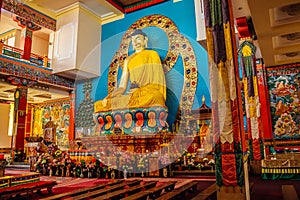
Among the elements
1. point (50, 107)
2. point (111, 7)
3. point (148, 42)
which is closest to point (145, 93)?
point (148, 42)

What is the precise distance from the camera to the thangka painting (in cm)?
801

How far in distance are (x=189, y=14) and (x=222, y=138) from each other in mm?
7064

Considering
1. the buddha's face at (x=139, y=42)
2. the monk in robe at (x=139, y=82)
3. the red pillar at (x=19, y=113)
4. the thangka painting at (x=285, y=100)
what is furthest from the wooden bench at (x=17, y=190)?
the thangka painting at (x=285, y=100)

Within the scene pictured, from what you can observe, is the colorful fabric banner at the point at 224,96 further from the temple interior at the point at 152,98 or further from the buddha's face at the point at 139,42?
the buddha's face at the point at 139,42

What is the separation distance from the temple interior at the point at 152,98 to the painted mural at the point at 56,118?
7 cm

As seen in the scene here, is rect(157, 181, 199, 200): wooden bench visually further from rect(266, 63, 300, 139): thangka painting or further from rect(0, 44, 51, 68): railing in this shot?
rect(0, 44, 51, 68): railing

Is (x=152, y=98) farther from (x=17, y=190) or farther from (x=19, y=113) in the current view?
(x=17, y=190)

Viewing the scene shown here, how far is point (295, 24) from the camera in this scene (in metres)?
4.72

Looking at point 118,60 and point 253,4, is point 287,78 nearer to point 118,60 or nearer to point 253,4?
point 253,4

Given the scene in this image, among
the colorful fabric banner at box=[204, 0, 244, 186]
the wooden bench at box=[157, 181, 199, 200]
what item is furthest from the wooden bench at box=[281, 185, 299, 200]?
A: the wooden bench at box=[157, 181, 199, 200]

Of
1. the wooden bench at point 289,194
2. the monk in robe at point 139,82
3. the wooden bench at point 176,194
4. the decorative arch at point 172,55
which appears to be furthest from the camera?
the decorative arch at point 172,55

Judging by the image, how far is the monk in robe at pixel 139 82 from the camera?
27.0 feet

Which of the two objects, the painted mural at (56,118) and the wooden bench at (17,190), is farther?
the painted mural at (56,118)

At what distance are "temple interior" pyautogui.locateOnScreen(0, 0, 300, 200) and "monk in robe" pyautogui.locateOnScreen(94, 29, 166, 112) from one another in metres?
0.04
